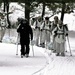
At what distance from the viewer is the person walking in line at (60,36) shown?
59.2 ft

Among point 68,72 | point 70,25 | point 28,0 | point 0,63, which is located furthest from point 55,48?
point 70,25

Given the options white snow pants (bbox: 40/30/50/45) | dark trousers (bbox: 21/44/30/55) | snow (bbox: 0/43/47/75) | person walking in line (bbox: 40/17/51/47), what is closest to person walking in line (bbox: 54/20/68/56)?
dark trousers (bbox: 21/44/30/55)

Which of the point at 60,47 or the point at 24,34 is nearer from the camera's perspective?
the point at 24,34

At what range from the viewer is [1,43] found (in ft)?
79.8

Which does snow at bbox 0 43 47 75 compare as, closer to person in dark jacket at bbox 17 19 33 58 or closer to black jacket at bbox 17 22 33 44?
person in dark jacket at bbox 17 19 33 58

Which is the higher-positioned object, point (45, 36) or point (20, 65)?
point (45, 36)

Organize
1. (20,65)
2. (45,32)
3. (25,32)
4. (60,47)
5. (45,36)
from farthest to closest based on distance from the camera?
(45,36) < (45,32) < (60,47) < (25,32) < (20,65)

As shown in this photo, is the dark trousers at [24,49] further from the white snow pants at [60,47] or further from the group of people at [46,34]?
the white snow pants at [60,47]

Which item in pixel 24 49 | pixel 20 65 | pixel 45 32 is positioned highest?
pixel 45 32

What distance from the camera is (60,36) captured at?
1822 cm

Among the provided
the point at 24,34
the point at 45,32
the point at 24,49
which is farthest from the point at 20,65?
the point at 45,32

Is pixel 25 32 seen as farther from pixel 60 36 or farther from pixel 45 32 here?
pixel 45 32

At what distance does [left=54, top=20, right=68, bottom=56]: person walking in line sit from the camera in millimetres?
18031

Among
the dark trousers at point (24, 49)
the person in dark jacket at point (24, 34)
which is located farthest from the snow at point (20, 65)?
the person in dark jacket at point (24, 34)
